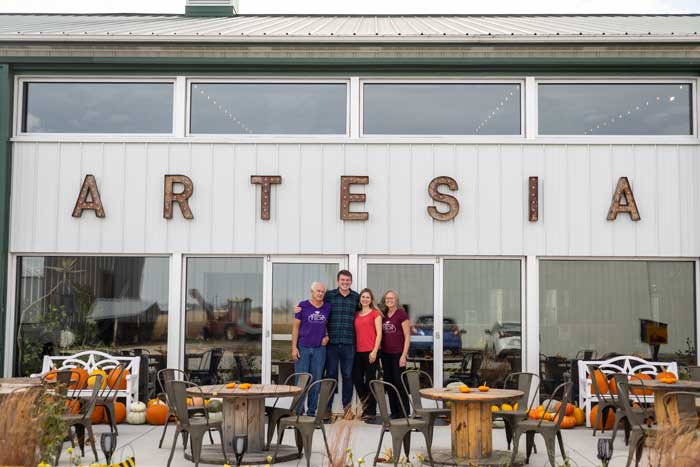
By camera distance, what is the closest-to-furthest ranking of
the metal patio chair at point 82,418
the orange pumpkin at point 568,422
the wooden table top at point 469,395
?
the wooden table top at point 469,395 → the metal patio chair at point 82,418 → the orange pumpkin at point 568,422

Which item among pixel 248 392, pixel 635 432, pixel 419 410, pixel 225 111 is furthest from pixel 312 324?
pixel 635 432

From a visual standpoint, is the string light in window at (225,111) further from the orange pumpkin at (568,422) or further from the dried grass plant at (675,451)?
the dried grass plant at (675,451)

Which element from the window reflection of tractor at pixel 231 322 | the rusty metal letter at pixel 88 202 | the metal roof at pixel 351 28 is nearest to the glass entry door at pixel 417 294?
the window reflection of tractor at pixel 231 322

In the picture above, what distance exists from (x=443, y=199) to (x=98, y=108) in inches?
181

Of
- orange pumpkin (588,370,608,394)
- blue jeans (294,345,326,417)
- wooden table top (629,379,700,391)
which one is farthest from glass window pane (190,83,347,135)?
wooden table top (629,379,700,391)

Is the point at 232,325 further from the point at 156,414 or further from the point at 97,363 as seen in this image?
the point at 97,363

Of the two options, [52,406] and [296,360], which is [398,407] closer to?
[296,360]

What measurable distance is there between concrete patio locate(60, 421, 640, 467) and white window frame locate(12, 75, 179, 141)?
367cm

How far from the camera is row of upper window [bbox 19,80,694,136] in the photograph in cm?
1235

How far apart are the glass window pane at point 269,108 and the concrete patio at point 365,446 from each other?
3841 millimetres

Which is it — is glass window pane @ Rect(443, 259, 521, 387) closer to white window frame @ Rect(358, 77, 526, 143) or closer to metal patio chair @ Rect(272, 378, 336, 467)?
white window frame @ Rect(358, 77, 526, 143)

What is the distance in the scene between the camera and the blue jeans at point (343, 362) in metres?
11.5
